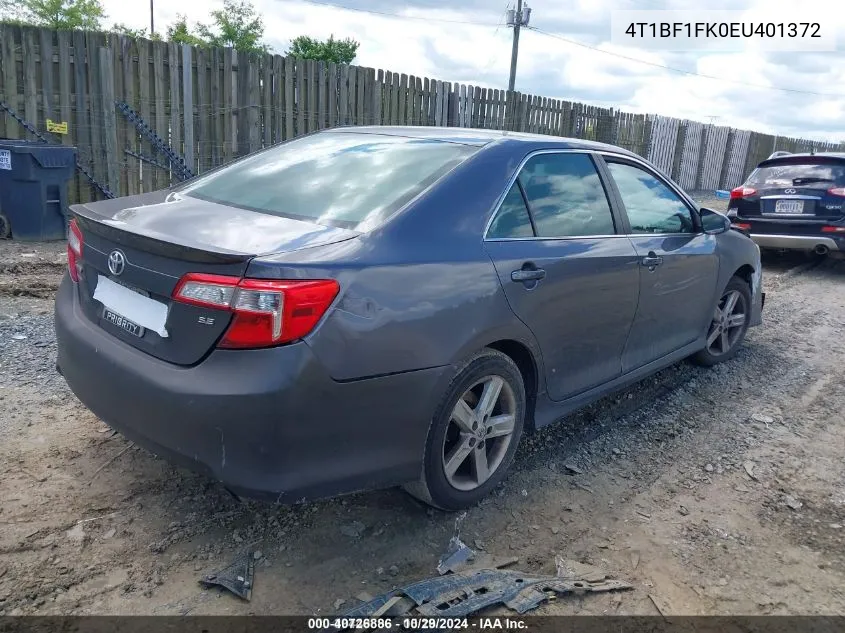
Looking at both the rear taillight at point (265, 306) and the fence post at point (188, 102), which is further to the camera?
the fence post at point (188, 102)

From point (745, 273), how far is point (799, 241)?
435 centimetres

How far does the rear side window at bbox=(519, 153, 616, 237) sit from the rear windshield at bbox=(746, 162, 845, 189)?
21.6 feet

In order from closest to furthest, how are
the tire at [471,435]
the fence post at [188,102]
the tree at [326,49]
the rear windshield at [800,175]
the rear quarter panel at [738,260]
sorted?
the tire at [471,435] → the rear quarter panel at [738,260] → the rear windshield at [800,175] → the fence post at [188,102] → the tree at [326,49]

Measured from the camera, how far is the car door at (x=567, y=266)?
3074mm

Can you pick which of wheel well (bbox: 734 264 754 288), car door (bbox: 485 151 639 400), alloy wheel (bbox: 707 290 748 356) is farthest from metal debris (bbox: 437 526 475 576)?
wheel well (bbox: 734 264 754 288)

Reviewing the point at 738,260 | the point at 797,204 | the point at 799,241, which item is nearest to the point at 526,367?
the point at 738,260

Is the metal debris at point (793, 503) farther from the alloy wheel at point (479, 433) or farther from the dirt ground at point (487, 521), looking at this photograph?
the alloy wheel at point (479, 433)

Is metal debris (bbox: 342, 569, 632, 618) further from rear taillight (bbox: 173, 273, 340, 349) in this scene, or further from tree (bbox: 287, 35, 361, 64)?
tree (bbox: 287, 35, 361, 64)

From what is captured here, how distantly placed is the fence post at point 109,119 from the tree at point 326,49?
40.0 metres

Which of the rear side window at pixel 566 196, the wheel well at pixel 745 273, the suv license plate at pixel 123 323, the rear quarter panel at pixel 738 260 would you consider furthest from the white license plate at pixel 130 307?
the wheel well at pixel 745 273

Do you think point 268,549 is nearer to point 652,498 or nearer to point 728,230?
point 652,498

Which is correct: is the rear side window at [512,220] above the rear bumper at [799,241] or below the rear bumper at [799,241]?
above

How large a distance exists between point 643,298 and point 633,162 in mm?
856

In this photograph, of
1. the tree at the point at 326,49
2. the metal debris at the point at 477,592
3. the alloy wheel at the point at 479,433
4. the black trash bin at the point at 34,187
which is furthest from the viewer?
the tree at the point at 326,49
